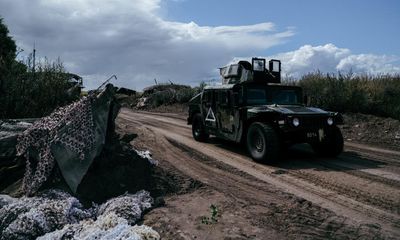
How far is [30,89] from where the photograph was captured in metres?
9.82

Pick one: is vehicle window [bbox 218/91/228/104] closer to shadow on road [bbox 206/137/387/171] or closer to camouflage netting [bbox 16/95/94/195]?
shadow on road [bbox 206/137/387/171]

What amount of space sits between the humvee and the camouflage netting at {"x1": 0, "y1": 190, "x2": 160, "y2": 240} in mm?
3521

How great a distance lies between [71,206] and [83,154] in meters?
0.86

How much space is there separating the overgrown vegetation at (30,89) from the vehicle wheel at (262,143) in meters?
4.33

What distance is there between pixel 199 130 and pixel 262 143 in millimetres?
Result: 3241

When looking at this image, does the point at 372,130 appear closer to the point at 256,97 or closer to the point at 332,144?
the point at 332,144

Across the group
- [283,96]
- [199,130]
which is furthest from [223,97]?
[199,130]

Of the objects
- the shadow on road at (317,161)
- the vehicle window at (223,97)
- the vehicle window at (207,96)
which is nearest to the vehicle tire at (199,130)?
the vehicle window at (207,96)

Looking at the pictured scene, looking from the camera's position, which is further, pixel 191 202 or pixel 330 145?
pixel 330 145

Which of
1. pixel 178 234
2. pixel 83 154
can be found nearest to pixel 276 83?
pixel 83 154

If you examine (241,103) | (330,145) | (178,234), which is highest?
(241,103)

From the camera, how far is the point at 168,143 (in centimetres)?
1152

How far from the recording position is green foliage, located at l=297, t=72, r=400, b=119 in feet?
49.5

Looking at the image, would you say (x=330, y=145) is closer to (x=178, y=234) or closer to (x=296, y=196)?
(x=296, y=196)
